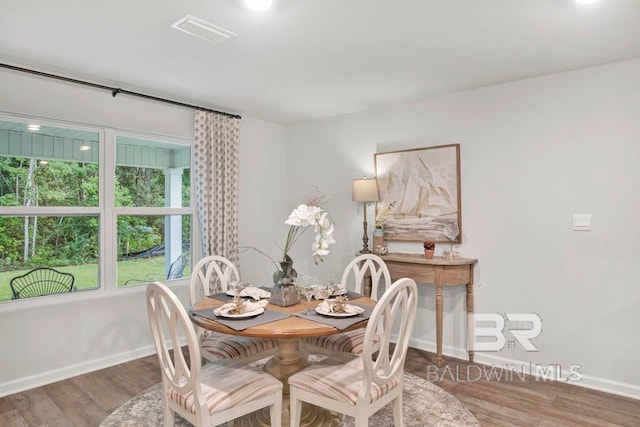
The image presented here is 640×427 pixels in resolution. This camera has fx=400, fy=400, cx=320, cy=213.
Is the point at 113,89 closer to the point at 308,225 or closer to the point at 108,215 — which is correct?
the point at 108,215

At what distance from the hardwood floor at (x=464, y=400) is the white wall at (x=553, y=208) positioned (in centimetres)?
28

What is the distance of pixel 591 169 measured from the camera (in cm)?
305

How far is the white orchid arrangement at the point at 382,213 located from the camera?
13.4ft

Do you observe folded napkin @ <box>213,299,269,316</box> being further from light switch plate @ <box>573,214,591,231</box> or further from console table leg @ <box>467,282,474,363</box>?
light switch plate @ <box>573,214,591,231</box>

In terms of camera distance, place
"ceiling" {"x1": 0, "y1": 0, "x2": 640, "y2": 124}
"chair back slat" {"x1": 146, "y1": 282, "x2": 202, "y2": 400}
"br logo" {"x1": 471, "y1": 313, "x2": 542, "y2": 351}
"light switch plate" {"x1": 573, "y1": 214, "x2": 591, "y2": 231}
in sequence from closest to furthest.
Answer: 1. "chair back slat" {"x1": 146, "y1": 282, "x2": 202, "y2": 400}
2. "ceiling" {"x1": 0, "y1": 0, "x2": 640, "y2": 124}
3. "light switch plate" {"x1": 573, "y1": 214, "x2": 591, "y2": 231}
4. "br logo" {"x1": 471, "y1": 313, "x2": 542, "y2": 351}

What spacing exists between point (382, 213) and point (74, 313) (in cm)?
291

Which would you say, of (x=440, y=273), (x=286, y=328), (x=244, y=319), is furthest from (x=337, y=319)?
(x=440, y=273)

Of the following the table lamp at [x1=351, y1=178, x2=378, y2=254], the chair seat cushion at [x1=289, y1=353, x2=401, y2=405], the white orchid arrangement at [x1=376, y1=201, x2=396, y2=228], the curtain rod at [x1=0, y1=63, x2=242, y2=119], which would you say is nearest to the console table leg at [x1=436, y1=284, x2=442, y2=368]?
the table lamp at [x1=351, y1=178, x2=378, y2=254]

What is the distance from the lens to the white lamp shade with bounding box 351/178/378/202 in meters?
4.00

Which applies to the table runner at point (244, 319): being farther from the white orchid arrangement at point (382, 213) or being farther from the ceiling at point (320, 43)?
the white orchid arrangement at point (382, 213)

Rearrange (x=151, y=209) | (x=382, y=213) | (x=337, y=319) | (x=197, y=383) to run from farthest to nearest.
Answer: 1. (x=382, y=213)
2. (x=151, y=209)
3. (x=337, y=319)
4. (x=197, y=383)

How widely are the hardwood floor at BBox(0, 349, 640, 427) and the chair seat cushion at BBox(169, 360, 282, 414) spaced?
40.4 inches

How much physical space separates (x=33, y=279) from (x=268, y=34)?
2660mm

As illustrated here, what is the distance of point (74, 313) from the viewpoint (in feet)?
10.8
